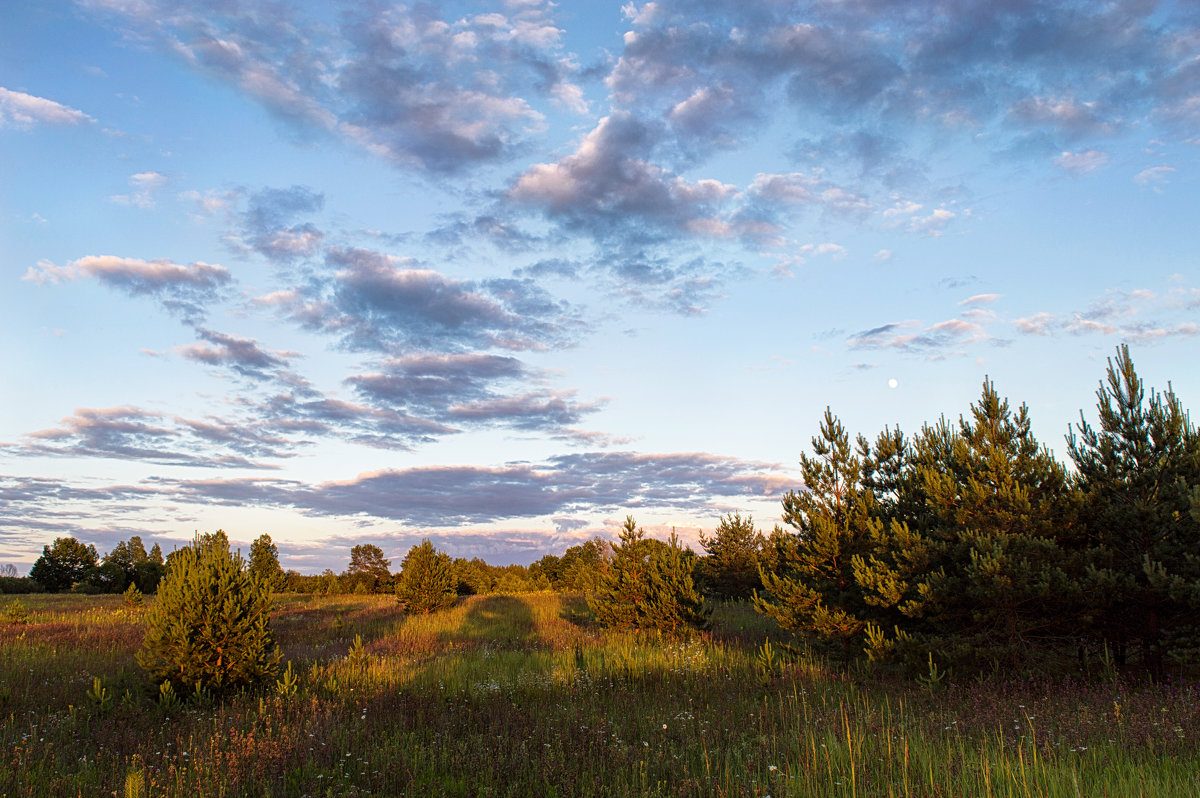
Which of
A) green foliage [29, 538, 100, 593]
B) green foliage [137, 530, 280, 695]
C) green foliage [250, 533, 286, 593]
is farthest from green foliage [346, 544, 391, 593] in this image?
green foliage [137, 530, 280, 695]

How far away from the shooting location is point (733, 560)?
106ft

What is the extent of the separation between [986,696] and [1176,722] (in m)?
2.47

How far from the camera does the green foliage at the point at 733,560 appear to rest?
31689mm

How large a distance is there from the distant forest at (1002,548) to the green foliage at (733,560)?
1634cm

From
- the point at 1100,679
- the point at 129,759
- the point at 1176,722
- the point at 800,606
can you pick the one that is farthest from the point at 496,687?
the point at 1100,679

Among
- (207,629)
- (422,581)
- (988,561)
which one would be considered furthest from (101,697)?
(422,581)

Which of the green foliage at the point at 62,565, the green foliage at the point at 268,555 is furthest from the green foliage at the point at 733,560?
the green foliage at the point at 62,565

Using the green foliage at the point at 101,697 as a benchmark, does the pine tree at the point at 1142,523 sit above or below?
above

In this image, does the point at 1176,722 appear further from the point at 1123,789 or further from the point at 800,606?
the point at 800,606

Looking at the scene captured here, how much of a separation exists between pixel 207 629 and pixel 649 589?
11.6 metres

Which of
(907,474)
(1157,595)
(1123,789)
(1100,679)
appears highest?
(907,474)

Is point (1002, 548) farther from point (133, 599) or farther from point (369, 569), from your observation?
point (369, 569)

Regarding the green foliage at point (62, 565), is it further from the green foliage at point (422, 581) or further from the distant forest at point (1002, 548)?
the distant forest at point (1002, 548)

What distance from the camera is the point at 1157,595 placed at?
425 inches
